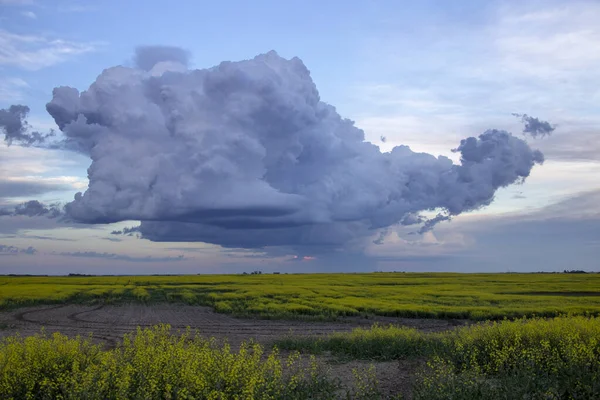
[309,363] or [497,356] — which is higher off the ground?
[497,356]

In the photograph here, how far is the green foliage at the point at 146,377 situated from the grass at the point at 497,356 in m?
2.72

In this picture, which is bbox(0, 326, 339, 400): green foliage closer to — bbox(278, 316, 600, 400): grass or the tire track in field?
bbox(278, 316, 600, 400): grass

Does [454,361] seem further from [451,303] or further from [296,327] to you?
[451,303]

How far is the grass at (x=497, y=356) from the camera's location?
10219 mm

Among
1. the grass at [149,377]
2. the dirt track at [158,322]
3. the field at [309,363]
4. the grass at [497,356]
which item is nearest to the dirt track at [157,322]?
the dirt track at [158,322]

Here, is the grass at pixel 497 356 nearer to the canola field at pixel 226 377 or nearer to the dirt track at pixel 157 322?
the canola field at pixel 226 377

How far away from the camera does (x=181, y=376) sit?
10.0 meters

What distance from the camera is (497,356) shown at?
1309cm

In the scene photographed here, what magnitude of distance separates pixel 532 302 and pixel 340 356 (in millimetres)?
29402

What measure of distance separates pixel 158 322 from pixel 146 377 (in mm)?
21972

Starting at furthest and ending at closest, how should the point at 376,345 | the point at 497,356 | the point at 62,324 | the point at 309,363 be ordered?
1. the point at 62,324
2. the point at 376,345
3. the point at 309,363
4. the point at 497,356

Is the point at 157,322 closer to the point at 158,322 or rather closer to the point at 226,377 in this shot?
the point at 158,322

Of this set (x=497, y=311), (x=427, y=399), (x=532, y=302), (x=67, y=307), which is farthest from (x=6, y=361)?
(x=532, y=302)

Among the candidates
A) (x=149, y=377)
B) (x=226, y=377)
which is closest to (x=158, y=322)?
(x=149, y=377)
